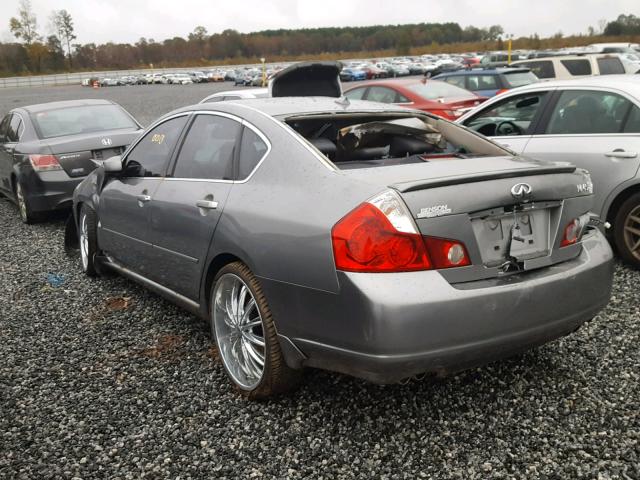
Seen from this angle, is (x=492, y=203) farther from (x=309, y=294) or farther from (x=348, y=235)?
(x=309, y=294)

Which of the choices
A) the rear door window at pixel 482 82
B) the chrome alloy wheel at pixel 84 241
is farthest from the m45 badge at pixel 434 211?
the rear door window at pixel 482 82

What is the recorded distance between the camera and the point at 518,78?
14086mm

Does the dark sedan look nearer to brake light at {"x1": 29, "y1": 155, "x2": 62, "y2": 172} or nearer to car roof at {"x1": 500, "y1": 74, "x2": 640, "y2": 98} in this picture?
brake light at {"x1": 29, "y1": 155, "x2": 62, "y2": 172}

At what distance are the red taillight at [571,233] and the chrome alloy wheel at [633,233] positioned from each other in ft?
7.55

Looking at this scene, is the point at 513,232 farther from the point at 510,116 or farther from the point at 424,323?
the point at 510,116

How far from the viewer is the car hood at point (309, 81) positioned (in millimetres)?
6602

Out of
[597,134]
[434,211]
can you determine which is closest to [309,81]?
[597,134]

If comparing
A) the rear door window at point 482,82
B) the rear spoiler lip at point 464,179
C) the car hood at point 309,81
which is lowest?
the rear spoiler lip at point 464,179

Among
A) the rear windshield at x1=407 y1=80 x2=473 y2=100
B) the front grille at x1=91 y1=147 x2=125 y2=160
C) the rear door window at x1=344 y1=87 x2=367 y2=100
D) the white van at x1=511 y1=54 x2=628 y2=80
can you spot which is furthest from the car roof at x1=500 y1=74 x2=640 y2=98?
the white van at x1=511 y1=54 x2=628 y2=80

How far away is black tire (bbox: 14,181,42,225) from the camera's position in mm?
8016

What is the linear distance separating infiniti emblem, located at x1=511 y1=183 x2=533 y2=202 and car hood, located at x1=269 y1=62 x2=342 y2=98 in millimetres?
4088

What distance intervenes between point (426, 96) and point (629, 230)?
6.44 metres

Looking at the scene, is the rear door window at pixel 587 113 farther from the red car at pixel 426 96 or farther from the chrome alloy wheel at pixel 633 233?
the red car at pixel 426 96

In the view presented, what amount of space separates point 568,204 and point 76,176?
6.33 metres
